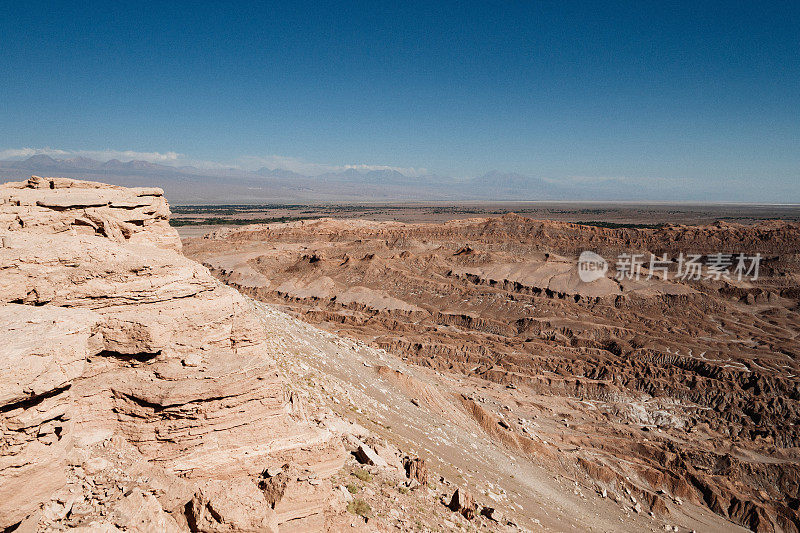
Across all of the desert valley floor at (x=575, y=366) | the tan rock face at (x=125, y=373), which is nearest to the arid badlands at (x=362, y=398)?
→ the tan rock face at (x=125, y=373)

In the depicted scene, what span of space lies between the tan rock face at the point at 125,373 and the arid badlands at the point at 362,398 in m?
0.04

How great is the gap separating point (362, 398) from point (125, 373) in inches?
370

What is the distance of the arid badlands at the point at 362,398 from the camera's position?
705 centimetres

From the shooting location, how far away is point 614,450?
21984 millimetres

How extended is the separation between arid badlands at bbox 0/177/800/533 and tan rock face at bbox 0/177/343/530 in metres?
0.04

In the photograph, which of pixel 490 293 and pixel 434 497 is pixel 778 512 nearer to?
pixel 434 497

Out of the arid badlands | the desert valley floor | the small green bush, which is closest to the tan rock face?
the arid badlands

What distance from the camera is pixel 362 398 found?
16.0 m

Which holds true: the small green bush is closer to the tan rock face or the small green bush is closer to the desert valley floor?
the tan rock face

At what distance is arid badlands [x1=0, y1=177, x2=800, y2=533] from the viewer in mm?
7047

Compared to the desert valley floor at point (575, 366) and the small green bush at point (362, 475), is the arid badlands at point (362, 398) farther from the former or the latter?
the desert valley floor at point (575, 366)

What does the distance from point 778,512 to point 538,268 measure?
3330 centimetres

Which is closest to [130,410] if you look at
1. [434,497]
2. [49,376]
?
[49,376]

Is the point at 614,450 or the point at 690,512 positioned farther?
the point at 614,450
